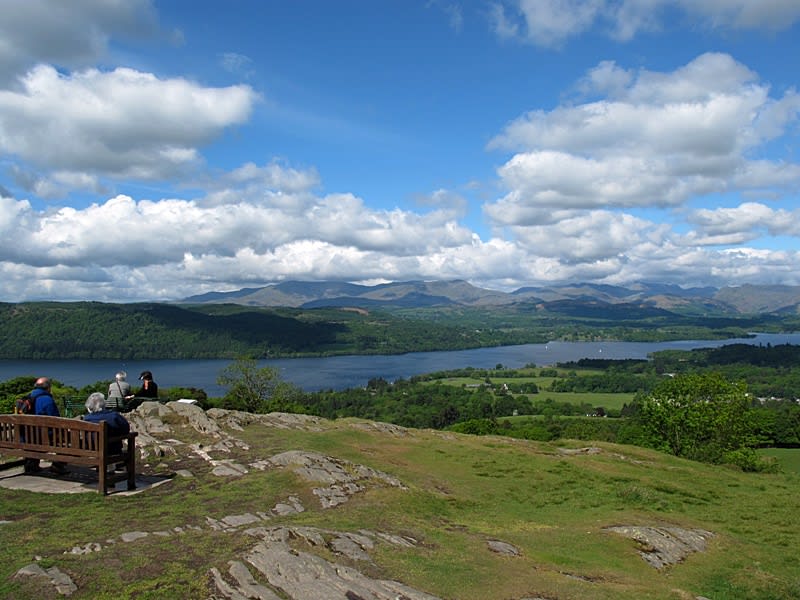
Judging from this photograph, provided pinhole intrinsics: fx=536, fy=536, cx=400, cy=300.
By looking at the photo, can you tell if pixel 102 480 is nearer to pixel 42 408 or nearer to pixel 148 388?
pixel 42 408

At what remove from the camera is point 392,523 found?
12578 millimetres

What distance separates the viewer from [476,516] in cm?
1510

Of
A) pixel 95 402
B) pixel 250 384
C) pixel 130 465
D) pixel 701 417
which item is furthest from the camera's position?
pixel 250 384

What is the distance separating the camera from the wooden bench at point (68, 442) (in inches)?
516

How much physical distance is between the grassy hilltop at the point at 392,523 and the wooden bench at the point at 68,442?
0.83 m

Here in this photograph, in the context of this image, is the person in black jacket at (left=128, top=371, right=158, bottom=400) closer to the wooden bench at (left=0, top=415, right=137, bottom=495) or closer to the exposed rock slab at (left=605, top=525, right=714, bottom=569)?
the wooden bench at (left=0, top=415, right=137, bottom=495)

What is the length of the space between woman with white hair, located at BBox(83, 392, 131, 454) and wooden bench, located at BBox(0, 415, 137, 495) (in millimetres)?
144

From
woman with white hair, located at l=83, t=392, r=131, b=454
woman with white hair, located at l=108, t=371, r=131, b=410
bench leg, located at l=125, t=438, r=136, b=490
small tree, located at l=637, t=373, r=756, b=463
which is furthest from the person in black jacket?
small tree, located at l=637, t=373, r=756, b=463

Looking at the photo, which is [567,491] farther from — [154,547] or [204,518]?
[154,547]

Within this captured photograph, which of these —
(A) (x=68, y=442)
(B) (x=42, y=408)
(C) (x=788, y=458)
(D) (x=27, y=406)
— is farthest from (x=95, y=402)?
(C) (x=788, y=458)

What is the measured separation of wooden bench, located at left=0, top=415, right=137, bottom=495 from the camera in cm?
1310

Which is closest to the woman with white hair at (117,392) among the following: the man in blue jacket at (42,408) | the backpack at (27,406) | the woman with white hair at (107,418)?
the man in blue jacket at (42,408)

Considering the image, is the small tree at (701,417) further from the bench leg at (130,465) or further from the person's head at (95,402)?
the person's head at (95,402)

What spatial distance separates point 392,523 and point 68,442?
8.47 m
